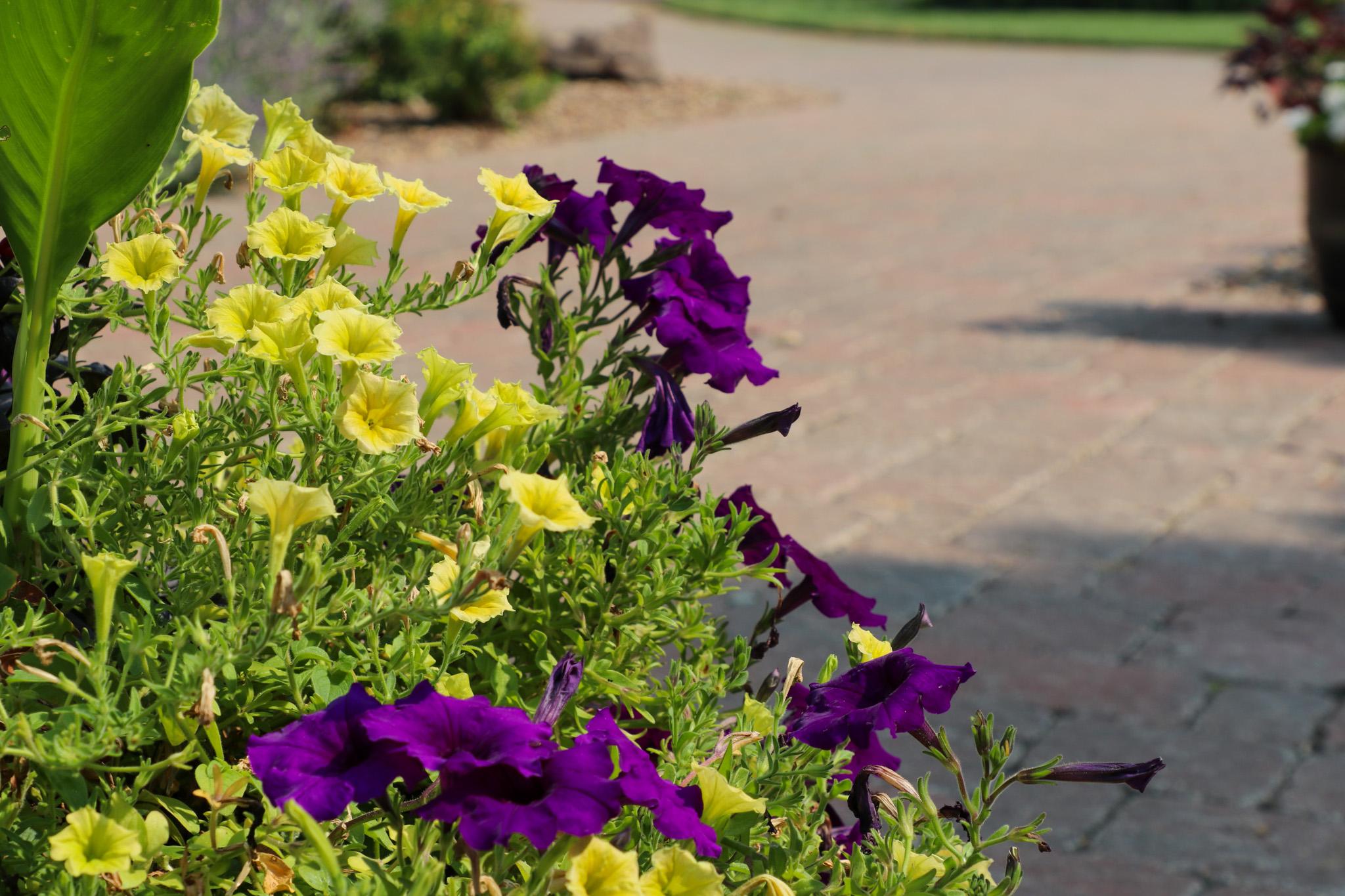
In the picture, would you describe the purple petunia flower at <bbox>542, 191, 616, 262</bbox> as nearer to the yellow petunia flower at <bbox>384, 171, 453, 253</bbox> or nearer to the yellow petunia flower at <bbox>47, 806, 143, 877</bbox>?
the yellow petunia flower at <bbox>384, 171, 453, 253</bbox>

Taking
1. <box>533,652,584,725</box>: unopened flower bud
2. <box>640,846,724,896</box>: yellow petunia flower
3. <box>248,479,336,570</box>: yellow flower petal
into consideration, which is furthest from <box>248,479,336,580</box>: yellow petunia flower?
<box>640,846,724,896</box>: yellow petunia flower

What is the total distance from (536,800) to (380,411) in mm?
312

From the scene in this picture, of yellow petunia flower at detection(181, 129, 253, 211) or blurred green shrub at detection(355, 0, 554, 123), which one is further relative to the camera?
blurred green shrub at detection(355, 0, 554, 123)

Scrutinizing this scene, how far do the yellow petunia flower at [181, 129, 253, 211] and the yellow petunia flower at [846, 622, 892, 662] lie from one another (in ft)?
2.19

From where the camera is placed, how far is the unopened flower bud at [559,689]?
42.4 inches

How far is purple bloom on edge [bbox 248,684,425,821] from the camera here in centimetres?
94

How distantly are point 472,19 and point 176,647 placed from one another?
13.2 metres

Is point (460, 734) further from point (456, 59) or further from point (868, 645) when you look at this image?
point (456, 59)

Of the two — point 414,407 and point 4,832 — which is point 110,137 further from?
point 4,832

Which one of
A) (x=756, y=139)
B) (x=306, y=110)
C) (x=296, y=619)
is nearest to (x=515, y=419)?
(x=296, y=619)

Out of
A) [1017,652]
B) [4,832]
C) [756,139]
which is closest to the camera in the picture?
[4,832]

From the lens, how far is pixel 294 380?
1.12m

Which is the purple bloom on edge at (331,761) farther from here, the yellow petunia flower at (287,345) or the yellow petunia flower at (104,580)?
the yellow petunia flower at (287,345)

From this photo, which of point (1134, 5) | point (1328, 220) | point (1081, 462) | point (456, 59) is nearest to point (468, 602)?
point (1081, 462)
